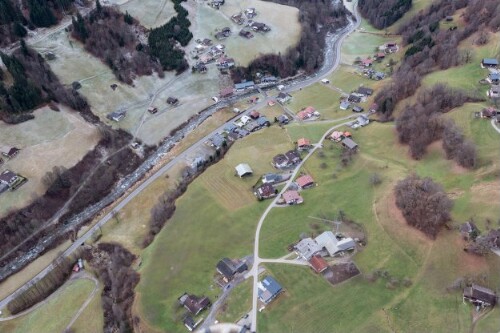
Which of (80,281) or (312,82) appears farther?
(312,82)

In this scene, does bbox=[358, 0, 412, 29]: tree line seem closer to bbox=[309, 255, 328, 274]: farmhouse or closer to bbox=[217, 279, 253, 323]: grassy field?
bbox=[309, 255, 328, 274]: farmhouse

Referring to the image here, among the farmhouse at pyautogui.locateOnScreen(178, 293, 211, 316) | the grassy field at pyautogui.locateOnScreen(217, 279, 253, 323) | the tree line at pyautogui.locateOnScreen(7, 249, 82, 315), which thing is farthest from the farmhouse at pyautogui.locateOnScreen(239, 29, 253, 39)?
the farmhouse at pyautogui.locateOnScreen(178, 293, 211, 316)

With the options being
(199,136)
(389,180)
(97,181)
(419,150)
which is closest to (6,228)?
(97,181)

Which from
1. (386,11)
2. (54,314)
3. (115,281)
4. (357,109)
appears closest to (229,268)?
(115,281)

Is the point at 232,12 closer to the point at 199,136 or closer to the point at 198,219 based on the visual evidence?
the point at 199,136

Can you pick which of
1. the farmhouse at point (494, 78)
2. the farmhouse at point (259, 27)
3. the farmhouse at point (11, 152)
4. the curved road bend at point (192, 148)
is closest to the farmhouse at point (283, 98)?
the curved road bend at point (192, 148)

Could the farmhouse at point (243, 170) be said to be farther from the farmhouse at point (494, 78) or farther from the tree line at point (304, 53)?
the farmhouse at point (494, 78)
